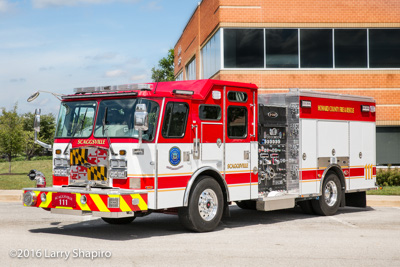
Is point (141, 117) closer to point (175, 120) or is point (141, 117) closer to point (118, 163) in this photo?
point (118, 163)

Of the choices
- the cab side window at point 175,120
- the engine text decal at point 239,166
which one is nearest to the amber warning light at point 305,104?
the engine text decal at point 239,166

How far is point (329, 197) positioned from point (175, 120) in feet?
17.2

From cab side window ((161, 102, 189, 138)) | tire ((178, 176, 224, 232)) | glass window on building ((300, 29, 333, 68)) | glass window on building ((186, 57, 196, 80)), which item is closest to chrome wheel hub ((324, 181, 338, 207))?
tire ((178, 176, 224, 232))

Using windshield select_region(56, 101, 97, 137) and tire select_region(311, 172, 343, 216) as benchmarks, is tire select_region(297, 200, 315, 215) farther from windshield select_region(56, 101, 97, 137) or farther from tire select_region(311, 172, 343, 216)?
windshield select_region(56, 101, 97, 137)

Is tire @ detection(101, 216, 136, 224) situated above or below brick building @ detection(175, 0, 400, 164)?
below

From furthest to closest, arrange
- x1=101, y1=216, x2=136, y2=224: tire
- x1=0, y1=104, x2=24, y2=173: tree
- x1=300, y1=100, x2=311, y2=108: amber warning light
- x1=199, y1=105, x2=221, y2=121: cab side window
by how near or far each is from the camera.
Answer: x1=0, y1=104, x2=24, y2=173: tree → x1=300, y1=100, x2=311, y2=108: amber warning light → x1=101, y1=216, x2=136, y2=224: tire → x1=199, y1=105, x2=221, y2=121: cab side window

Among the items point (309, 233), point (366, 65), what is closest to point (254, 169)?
point (309, 233)

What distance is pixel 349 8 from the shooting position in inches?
924

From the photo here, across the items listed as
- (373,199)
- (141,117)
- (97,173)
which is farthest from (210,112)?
(373,199)

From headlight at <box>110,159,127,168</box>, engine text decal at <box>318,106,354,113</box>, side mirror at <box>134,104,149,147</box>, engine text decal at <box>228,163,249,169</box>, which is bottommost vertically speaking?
engine text decal at <box>228,163,249,169</box>

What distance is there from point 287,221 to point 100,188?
179 inches

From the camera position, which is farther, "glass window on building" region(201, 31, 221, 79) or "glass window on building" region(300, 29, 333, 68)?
"glass window on building" region(201, 31, 221, 79)

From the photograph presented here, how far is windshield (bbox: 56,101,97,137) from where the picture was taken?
400 inches

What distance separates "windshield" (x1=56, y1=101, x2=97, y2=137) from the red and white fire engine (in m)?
0.02
